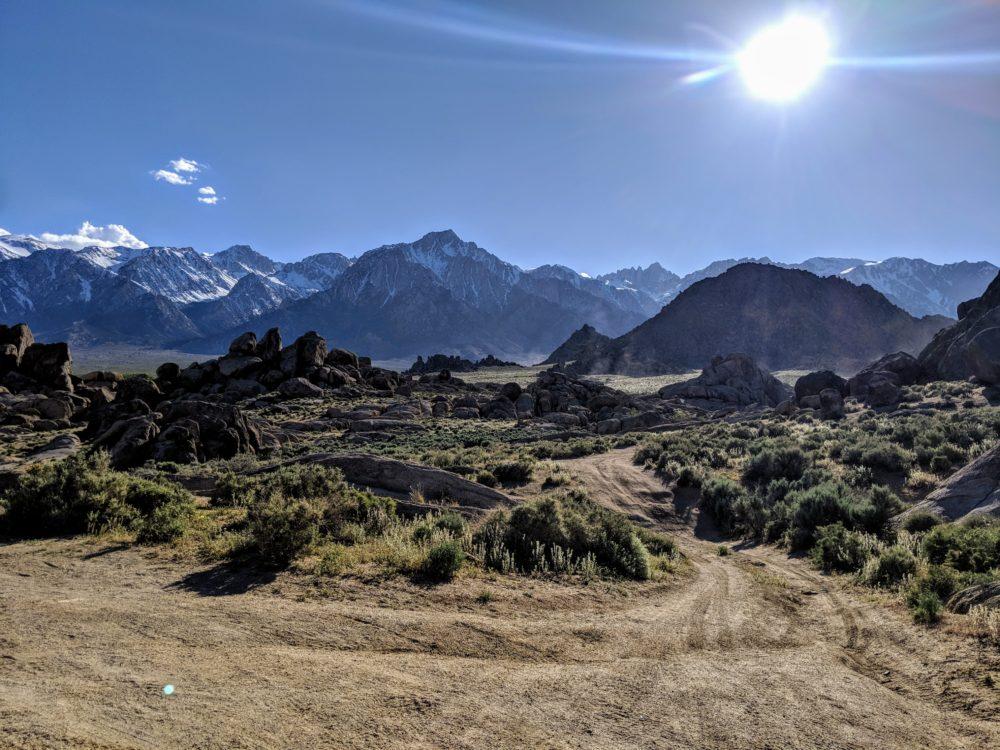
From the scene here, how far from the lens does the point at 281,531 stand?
9555mm

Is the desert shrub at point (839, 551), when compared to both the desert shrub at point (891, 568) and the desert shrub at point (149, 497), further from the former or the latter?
the desert shrub at point (149, 497)

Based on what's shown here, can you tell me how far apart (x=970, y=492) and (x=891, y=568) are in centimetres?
485

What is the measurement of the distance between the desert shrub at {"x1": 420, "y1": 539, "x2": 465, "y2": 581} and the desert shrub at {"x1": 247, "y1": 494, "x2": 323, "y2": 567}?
249cm

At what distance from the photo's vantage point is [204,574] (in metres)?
8.65

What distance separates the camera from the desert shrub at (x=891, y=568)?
9.99m

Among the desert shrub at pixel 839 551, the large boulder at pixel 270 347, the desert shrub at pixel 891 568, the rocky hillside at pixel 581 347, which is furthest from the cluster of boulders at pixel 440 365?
the desert shrub at pixel 891 568

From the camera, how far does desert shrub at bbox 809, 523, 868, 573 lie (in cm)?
1176

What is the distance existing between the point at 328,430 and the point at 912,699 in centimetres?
4122

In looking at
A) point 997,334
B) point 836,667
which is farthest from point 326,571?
point 997,334

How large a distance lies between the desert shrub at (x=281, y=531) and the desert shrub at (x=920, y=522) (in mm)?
14055

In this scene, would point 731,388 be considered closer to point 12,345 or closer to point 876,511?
point 876,511

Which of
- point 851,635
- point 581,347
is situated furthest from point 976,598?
point 581,347

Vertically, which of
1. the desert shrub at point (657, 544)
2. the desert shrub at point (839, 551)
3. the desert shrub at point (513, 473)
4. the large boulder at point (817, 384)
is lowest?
the desert shrub at point (657, 544)

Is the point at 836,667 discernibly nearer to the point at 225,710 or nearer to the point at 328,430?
the point at 225,710
